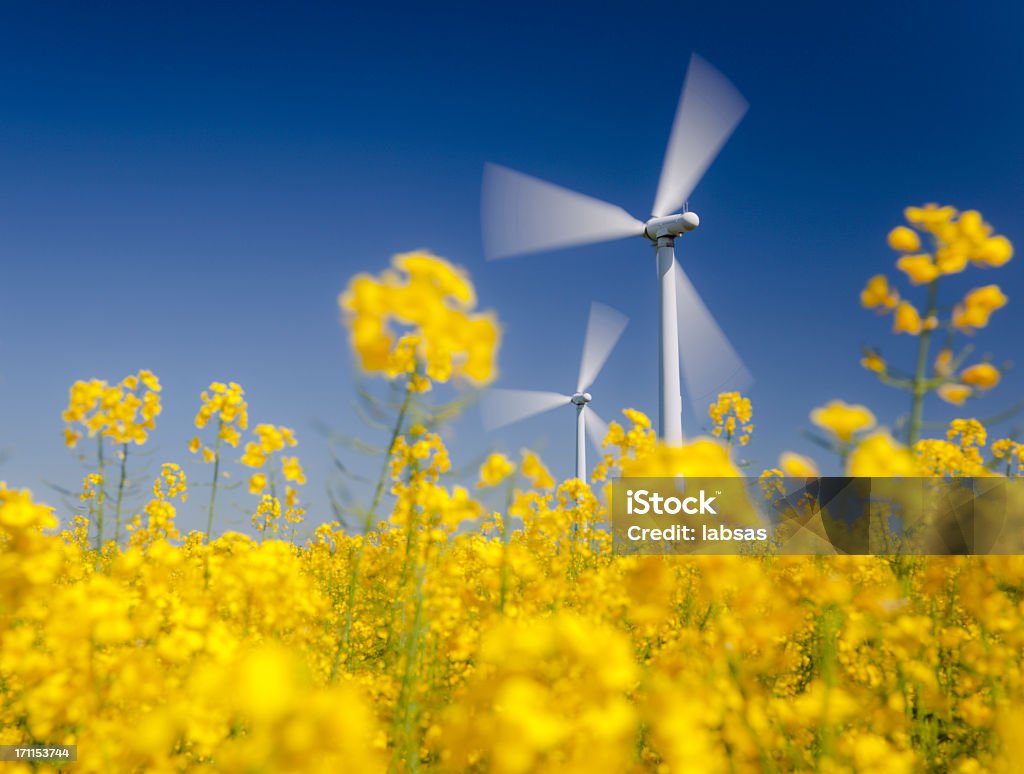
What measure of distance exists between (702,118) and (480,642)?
35.1 ft

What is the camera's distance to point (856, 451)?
2.05 meters

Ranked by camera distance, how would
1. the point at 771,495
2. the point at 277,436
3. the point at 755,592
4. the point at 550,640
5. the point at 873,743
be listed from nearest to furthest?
the point at 550,640, the point at 755,592, the point at 873,743, the point at 277,436, the point at 771,495

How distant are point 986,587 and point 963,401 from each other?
171 cm

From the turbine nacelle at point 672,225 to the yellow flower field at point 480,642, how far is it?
30.8ft

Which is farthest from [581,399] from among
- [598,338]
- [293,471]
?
[293,471]

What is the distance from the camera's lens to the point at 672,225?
13.0 metres

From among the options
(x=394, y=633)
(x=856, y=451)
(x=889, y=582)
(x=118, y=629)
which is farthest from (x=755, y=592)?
(x=394, y=633)

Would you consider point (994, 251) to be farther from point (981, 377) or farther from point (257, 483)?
point (257, 483)

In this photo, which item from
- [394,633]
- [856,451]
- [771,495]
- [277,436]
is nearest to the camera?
[856,451]

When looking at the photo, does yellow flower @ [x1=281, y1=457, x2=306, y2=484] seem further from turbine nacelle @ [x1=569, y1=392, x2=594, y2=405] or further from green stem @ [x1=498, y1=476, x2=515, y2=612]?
turbine nacelle @ [x1=569, y1=392, x2=594, y2=405]

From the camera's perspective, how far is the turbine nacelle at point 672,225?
42.7 ft

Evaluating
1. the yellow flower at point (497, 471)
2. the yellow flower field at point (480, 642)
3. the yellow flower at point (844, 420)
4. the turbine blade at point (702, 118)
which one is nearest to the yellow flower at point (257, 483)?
the yellow flower field at point (480, 642)

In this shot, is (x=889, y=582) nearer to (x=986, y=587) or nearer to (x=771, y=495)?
(x=986, y=587)

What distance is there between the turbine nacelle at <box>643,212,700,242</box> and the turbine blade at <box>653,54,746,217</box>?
36.8 inches
